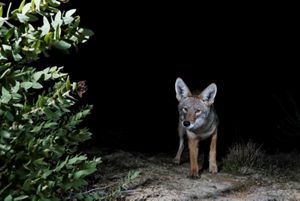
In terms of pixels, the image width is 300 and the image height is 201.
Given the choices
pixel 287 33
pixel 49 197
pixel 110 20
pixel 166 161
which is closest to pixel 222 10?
pixel 287 33

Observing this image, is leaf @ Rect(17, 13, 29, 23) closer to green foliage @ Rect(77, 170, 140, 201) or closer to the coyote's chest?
green foliage @ Rect(77, 170, 140, 201)

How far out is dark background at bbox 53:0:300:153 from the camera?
1149 centimetres

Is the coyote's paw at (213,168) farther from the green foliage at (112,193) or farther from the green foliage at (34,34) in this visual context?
the green foliage at (34,34)

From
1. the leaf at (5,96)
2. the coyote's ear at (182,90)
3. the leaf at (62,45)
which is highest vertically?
the leaf at (62,45)

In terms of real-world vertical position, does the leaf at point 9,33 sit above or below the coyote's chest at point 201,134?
above

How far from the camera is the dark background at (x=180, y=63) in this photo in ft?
37.7

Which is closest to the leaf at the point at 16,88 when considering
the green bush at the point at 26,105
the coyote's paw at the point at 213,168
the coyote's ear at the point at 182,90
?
the green bush at the point at 26,105

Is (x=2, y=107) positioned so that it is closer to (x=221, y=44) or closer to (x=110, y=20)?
(x=110, y=20)

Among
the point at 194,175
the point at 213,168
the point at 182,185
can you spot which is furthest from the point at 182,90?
the point at 182,185

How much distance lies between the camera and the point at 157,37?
40.5 feet

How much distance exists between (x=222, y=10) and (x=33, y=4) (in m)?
10.5

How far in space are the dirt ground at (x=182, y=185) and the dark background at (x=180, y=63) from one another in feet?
15.2

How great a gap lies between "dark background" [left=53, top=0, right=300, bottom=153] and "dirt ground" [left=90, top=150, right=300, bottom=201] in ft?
15.2

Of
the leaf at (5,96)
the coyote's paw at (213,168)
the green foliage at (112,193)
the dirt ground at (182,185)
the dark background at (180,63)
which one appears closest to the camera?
the leaf at (5,96)
